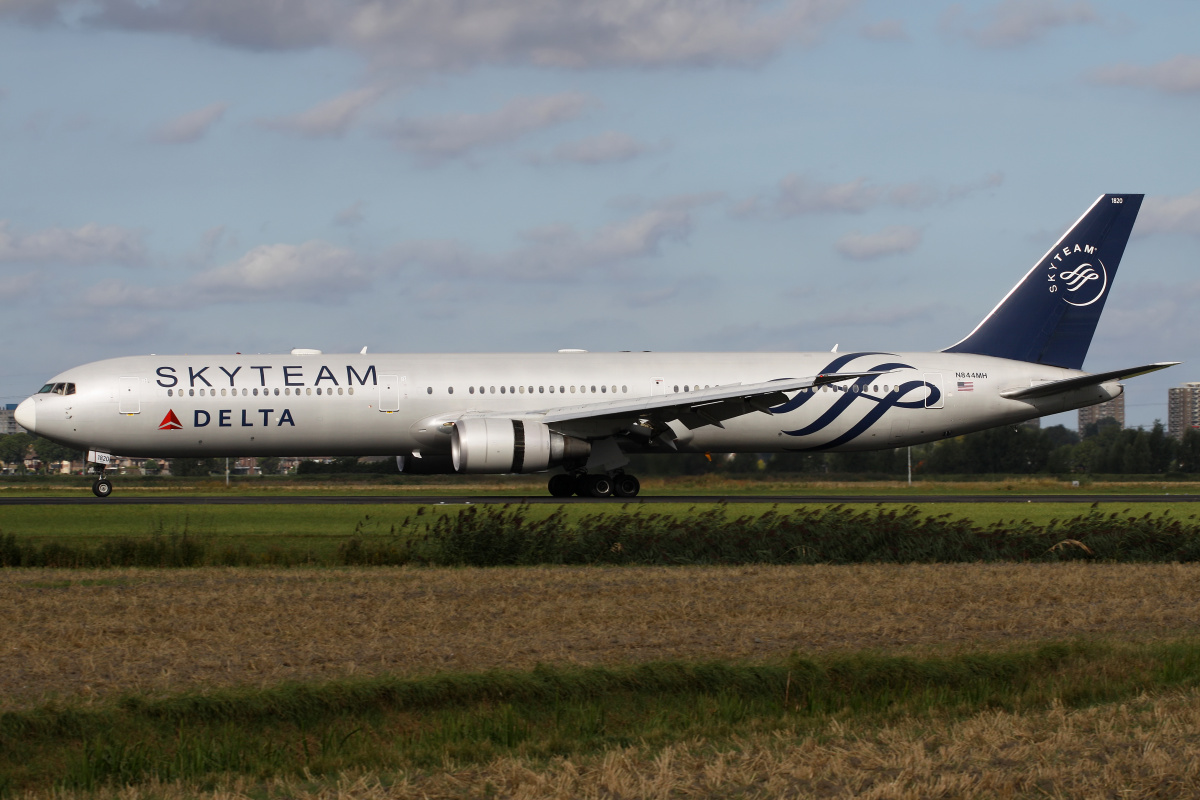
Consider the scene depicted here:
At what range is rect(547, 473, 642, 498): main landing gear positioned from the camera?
2903 centimetres

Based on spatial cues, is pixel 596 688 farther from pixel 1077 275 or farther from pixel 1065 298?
pixel 1077 275

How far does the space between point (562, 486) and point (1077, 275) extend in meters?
16.1

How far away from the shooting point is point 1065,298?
34.0 meters

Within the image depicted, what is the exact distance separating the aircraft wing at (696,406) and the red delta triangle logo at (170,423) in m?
8.65

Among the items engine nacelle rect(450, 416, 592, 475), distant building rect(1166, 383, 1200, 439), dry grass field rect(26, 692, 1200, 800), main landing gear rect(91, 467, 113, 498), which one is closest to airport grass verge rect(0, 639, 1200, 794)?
dry grass field rect(26, 692, 1200, 800)

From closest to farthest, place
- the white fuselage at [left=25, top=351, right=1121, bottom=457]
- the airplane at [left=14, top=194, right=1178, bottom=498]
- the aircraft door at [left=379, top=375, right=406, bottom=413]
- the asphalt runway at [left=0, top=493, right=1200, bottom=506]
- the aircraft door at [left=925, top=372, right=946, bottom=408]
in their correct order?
the asphalt runway at [left=0, top=493, right=1200, bottom=506]
the airplane at [left=14, top=194, right=1178, bottom=498]
the white fuselage at [left=25, top=351, right=1121, bottom=457]
the aircraft door at [left=379, top=375, right=406, bottom=413]
the aircraft door at [left=925, top=372, right=946, bottom=408]

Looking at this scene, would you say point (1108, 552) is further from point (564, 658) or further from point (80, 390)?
point (80, 390)

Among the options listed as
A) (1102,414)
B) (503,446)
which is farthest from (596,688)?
(1102,414)

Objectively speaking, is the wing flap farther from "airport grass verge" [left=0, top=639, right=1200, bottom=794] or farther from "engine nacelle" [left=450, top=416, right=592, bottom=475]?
"airport grass verge" [left=0, top=639, right=1200, bottom=794]

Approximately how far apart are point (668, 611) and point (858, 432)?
70.2 ft

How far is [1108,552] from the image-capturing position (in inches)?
630

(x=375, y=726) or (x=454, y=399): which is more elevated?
(x=454, y=399)

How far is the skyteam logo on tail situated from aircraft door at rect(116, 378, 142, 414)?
24505 millimetres

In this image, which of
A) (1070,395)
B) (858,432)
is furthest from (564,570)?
(1070,395)
